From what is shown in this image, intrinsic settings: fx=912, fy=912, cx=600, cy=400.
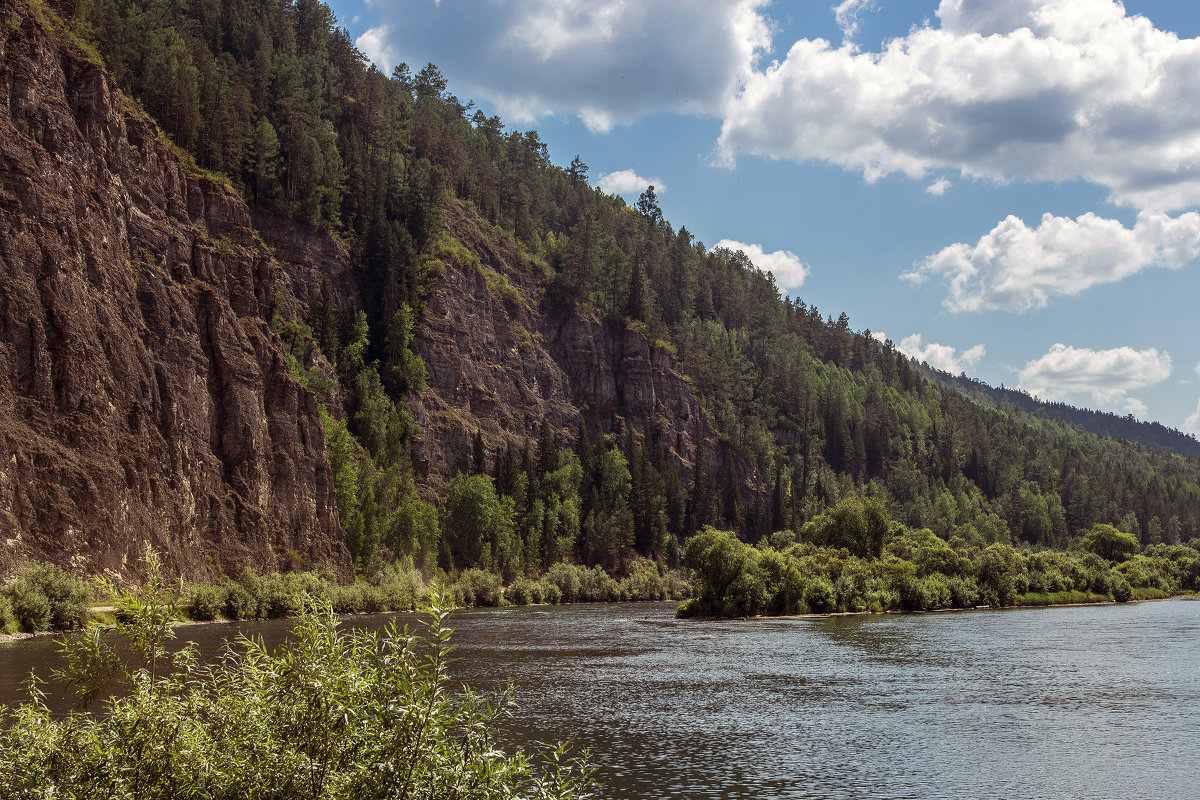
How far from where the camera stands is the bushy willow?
36.4 feet

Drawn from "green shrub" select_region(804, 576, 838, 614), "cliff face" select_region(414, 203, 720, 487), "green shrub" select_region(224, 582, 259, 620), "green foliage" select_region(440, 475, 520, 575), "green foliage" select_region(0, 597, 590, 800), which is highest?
"cliff face" select_region(414, 203, 720, 487)

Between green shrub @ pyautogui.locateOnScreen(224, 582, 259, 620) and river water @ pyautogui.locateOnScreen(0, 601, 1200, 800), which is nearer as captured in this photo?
river water @ pyautogui.locateOnScreen(0, 601, 1200, 800)

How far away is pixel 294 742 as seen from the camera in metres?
11.5

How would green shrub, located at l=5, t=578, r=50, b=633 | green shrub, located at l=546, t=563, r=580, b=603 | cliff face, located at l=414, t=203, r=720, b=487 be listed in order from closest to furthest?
green shrub, located at l=5, t=578, r=50, b=633
green shrub, located at l=546, t=563, r=580, b=603
cliff face, located at l=414, t=203, r=720, b=487

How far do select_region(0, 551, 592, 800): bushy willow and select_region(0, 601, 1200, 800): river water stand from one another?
16.2m

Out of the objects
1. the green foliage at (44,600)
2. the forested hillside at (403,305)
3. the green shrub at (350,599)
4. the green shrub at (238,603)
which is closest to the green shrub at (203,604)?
the green shrub at (238,603)

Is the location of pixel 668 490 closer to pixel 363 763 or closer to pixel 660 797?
pixel 660 797

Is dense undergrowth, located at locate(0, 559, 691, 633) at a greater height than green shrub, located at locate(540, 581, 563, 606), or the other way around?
dense undergrowth, located at locate(0, 559, 691, 633)

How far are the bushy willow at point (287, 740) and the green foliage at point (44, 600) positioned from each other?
5223 centimetres

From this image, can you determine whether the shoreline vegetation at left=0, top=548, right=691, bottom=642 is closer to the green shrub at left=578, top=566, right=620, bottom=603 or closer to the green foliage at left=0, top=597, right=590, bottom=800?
the green shrub at left=578, top=566, right=620, bottom=603

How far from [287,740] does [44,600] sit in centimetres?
5481

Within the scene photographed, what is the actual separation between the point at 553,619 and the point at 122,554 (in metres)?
40.4

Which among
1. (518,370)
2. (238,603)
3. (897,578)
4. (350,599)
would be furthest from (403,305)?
(897,578)

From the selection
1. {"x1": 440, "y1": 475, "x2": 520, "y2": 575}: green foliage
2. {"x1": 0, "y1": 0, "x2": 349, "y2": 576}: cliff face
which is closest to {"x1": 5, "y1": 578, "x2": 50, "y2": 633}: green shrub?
{"x1": 0, "y1": 0, "x2": 349, "y2": 576}: cliff face
